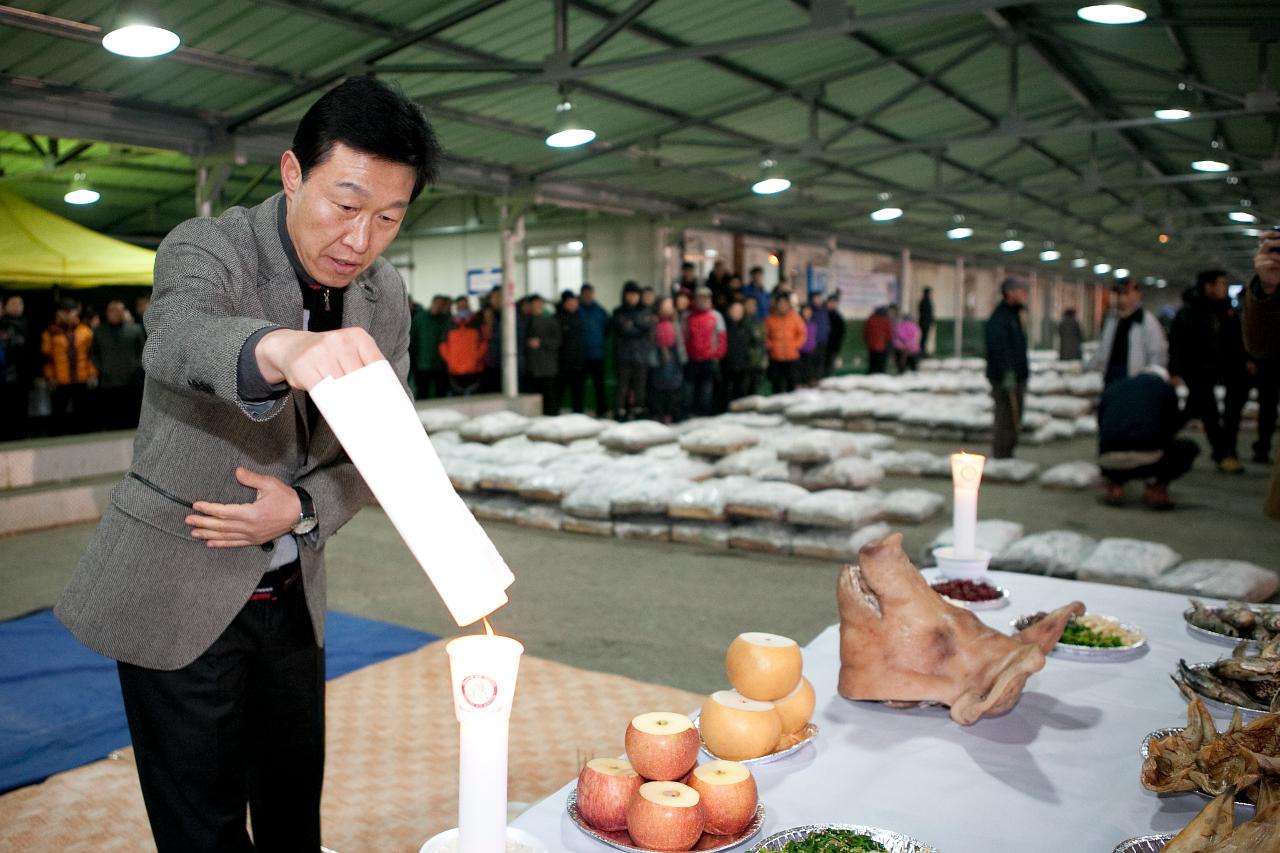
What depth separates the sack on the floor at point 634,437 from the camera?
809 centimetres

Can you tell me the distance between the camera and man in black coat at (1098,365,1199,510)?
680 centimetres

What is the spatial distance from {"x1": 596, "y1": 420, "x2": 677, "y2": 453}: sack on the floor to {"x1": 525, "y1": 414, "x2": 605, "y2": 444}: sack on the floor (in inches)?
9.5

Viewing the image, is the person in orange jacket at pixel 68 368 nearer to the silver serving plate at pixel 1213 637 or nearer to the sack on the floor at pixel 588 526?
the sack on the floor at pixel 588 526

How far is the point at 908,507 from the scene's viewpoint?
21.1 ft

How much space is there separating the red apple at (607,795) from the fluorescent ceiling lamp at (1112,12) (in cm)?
602

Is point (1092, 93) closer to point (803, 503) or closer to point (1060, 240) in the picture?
point (803, 503)

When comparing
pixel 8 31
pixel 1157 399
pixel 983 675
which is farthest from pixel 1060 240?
pixel 983 675

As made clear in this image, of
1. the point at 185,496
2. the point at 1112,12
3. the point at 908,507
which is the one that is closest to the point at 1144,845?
the point at 185,496

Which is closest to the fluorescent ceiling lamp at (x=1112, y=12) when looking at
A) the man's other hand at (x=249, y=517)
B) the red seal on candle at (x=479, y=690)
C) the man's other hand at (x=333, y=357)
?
the man's other hand at (x=249, y=517)

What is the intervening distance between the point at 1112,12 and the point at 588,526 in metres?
4.58

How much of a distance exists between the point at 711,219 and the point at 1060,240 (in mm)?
11640

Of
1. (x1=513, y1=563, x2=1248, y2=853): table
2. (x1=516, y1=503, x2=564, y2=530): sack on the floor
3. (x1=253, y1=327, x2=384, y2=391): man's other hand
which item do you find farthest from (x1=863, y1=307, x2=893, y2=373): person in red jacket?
(x1=253, y1=327, x2=384, y2=391): man's other hand

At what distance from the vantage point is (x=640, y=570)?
5.46m

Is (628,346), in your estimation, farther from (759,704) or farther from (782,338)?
(759,704)
